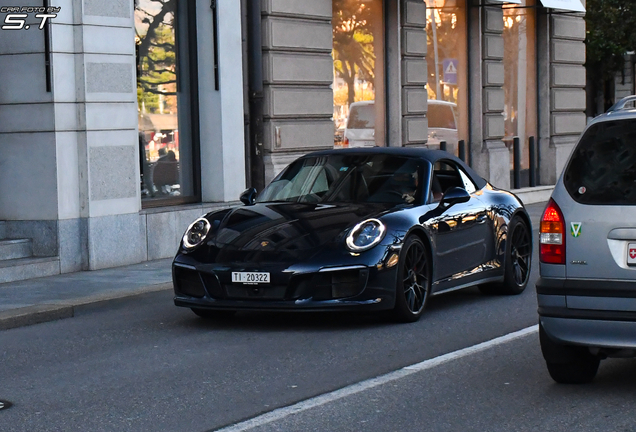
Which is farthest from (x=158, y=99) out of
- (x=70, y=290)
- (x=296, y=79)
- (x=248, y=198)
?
(x=248, y=198)

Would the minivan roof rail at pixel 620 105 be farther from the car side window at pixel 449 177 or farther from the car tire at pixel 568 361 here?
the car side window at pixel 449 177

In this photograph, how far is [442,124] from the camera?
71.1 feet

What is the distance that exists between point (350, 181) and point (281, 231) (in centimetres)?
111

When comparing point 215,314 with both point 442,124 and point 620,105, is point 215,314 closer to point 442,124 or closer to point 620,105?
point 620,105

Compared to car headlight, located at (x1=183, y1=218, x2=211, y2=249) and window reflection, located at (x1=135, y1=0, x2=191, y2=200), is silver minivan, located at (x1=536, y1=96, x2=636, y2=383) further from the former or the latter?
window reflection, located at (x1=135, y1=0, x2=191, y2=200)

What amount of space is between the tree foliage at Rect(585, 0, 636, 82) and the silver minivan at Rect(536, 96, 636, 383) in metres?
→ 29.5

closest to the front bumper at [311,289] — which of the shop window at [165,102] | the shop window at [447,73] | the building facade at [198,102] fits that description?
the building facade at [198,102]

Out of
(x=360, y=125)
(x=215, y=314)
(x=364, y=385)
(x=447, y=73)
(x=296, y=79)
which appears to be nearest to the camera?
(x=364, y=385)

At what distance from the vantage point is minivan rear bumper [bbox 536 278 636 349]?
5.90 metres

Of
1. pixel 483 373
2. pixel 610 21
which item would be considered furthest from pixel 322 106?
pixel 610 21

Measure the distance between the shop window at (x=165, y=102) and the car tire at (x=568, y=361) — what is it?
912cm

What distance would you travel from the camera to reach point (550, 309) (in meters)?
6.14

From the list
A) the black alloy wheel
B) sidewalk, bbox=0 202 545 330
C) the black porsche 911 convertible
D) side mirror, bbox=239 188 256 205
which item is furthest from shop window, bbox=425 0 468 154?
side mirror, bbox=239 188 256 205

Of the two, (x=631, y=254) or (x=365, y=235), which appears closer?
(x=631, y=254)
